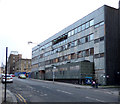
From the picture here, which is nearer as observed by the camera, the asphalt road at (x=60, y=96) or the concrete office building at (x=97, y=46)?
the asphalt road at (x=60, y=96)

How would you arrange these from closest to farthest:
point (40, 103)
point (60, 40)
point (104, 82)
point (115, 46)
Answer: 1. point (40, 103)
2. point (104, 82)
3. point (115, 46)
4. point (60, 40)

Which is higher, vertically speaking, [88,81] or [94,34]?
[94,34]

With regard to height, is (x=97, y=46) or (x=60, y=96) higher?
(x=97, y=46)

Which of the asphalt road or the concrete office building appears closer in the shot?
the asphalt road

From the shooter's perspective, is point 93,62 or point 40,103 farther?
point 93,62

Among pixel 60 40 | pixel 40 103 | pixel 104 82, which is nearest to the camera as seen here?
pixel 40 103

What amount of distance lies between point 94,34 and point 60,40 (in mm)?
18413

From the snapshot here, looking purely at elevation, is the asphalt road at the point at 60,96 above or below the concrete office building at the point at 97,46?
below

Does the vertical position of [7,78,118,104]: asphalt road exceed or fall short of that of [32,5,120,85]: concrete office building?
it falls short

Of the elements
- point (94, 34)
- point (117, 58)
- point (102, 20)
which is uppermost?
point (102, 20)

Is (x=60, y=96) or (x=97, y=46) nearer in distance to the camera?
(x=60, y=96)

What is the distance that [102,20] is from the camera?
3738 cm

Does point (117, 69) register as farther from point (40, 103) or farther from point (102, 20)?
point (40, 103)

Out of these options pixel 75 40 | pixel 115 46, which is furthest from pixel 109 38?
pixel 75 40
